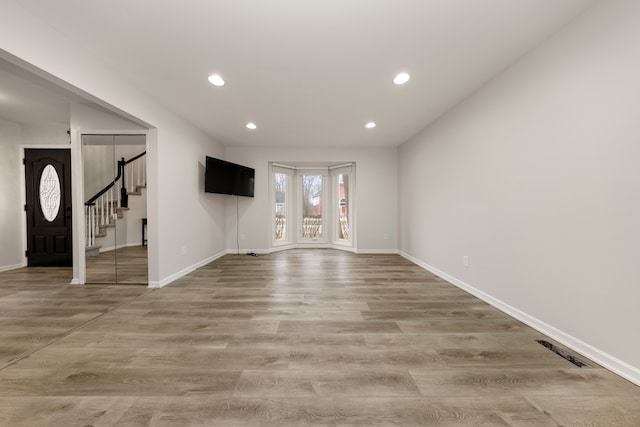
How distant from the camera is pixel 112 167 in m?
3.53

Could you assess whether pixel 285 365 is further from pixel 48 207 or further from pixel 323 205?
pixel 48 207

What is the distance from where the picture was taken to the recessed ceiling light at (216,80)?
242 centimetres

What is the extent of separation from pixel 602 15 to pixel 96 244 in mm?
5822

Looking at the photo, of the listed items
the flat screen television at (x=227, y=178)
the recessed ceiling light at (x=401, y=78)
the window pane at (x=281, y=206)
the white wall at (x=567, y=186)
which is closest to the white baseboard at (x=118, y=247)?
the flat screen television at (x=227, y=178)

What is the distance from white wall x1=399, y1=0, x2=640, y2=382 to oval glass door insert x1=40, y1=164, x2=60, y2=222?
6510 millimetres

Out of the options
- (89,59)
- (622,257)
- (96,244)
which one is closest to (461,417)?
(622,257)

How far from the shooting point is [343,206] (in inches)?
239

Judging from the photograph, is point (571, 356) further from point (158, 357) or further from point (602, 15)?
point (158, 357)

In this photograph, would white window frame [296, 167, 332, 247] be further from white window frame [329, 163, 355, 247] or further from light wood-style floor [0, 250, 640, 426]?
light wood-style floor [0, 250, 640, 426]

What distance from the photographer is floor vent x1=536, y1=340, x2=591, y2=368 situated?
1564mm

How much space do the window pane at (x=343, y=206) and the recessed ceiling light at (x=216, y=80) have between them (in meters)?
3.85

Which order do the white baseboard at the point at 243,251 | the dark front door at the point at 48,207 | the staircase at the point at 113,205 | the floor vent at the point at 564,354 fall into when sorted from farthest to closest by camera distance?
the white baseboard at the point at 243,251 → the dark front door at the point at 48,207 → the staircase at the point at 113,205 → the floor vent at the point at 564,354

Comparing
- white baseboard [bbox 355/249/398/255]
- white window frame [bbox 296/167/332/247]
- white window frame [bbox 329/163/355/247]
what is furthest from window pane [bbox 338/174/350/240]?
white baseboard [bbox 355/249/398/255]

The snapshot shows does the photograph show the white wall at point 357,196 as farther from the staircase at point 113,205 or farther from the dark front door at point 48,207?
the dark front door at point 48,207
